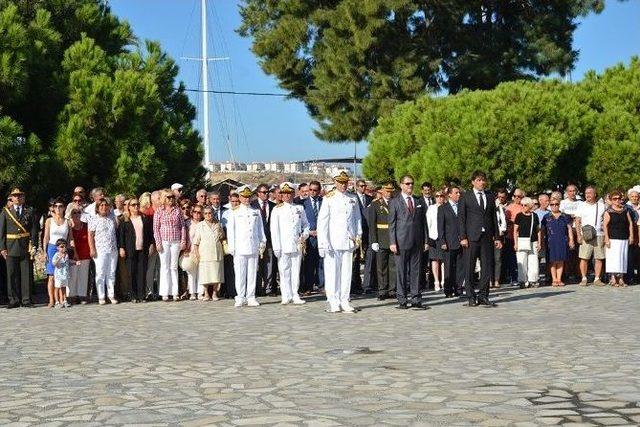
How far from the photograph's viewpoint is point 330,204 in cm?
1576

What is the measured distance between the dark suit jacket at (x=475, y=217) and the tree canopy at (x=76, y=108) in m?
8.29

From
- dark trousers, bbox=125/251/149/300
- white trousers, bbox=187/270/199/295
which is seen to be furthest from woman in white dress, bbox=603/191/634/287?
dark trousers, bbox=125/251/149/300

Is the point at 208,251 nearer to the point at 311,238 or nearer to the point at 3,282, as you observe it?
the point at 311,238

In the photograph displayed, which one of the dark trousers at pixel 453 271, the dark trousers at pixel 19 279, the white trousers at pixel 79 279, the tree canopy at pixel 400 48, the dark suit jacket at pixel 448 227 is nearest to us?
the dark trousers at pixel 19 279

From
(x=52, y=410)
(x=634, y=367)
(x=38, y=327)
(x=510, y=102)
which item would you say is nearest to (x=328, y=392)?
(x=52, y=410)

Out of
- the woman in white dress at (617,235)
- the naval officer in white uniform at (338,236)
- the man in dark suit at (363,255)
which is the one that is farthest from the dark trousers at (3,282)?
the woman in white dress at (617,235)

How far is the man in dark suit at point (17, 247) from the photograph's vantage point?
16922 millimetres

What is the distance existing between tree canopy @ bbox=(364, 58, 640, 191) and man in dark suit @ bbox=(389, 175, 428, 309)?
10.3m

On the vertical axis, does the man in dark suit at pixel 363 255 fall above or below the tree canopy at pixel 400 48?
below

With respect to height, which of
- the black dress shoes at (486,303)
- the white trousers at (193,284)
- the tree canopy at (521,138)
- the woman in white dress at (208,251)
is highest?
the tree canopy at (521,138)

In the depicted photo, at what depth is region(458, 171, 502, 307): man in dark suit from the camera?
15.8 m

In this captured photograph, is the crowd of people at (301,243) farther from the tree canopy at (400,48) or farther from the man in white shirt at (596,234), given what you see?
the tree canopy at (400,48)

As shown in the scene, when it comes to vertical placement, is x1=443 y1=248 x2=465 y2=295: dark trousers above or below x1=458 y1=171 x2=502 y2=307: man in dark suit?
below

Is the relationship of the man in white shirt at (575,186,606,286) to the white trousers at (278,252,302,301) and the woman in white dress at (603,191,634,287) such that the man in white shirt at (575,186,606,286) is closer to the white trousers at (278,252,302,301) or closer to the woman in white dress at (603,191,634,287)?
the woman in white dress at (603,191,634,287)
